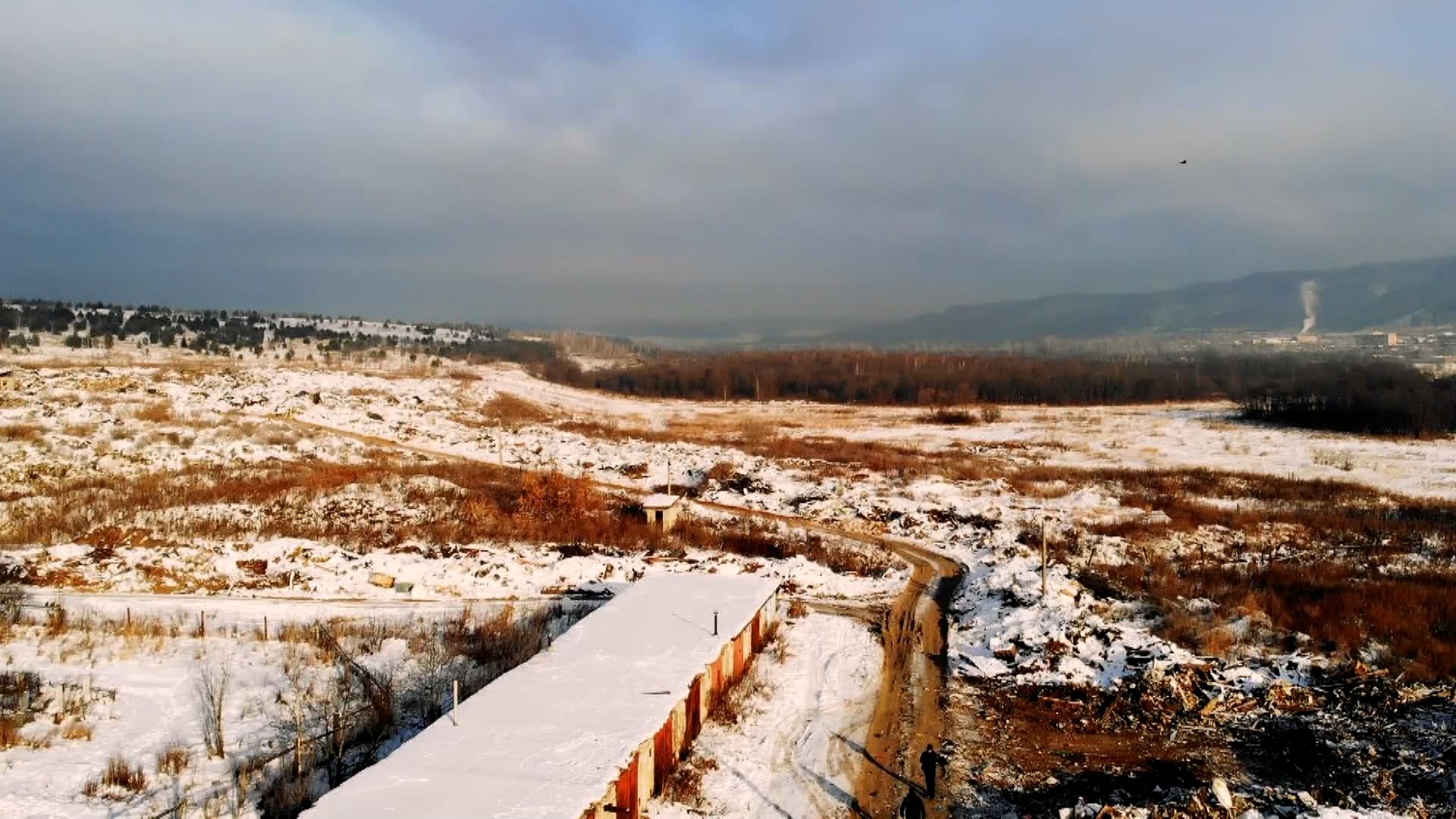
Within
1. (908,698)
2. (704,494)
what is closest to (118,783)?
(908,698)

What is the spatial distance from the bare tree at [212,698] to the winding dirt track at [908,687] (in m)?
9.22

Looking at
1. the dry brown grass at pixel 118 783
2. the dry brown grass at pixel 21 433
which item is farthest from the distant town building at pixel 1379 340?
the dry brown grass at pixel 21 433

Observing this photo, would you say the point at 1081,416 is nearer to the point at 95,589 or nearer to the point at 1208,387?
the point at 1208,387

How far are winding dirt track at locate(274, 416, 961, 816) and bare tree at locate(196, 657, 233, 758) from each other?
9.22 metres

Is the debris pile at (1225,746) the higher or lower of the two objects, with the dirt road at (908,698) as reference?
higher

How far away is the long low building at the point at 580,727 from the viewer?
8320mm

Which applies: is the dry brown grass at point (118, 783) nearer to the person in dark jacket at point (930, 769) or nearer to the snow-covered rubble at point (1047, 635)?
the person in dark jacket at point (930, 769)

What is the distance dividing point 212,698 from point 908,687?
38.6ft

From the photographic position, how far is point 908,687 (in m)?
14.3

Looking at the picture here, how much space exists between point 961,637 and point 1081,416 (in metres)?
66.6

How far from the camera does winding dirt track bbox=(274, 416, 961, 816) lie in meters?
10.9

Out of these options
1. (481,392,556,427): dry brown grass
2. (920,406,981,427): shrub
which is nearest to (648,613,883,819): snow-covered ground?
(481,392,556,427): dry brown grass

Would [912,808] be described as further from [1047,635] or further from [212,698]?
[212,698]

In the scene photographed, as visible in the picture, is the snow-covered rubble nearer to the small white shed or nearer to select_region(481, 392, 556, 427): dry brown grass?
the small white shed
